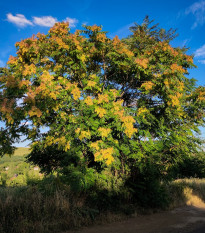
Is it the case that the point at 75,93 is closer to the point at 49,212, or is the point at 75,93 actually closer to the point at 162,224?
the point at 49,212

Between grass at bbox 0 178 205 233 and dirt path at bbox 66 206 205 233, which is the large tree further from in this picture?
dirt path at bbox 66 206 205 233

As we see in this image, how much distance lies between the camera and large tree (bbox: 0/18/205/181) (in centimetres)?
651

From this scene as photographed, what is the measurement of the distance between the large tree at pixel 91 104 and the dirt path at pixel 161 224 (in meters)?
1.97

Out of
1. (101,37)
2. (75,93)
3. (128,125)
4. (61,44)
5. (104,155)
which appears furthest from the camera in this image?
(101,37)

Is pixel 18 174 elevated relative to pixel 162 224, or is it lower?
elevated

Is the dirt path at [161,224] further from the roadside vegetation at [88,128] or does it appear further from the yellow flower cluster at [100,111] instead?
the yellow flower cluster at [100,111]

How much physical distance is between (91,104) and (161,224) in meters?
5.09

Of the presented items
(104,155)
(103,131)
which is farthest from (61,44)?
(104,155)

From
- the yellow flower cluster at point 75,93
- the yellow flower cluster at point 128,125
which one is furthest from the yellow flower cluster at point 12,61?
the yellow flower cluster at point 128,125

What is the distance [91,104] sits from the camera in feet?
22.5

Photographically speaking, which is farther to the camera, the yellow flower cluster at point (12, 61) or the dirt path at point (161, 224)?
the yellow flower cluster at point (12, 61)

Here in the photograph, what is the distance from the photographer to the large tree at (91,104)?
21.4 feet

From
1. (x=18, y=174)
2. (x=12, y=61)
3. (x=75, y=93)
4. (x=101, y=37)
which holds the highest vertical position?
(x=101, y=37)

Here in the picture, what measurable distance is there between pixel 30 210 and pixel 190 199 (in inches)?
339
